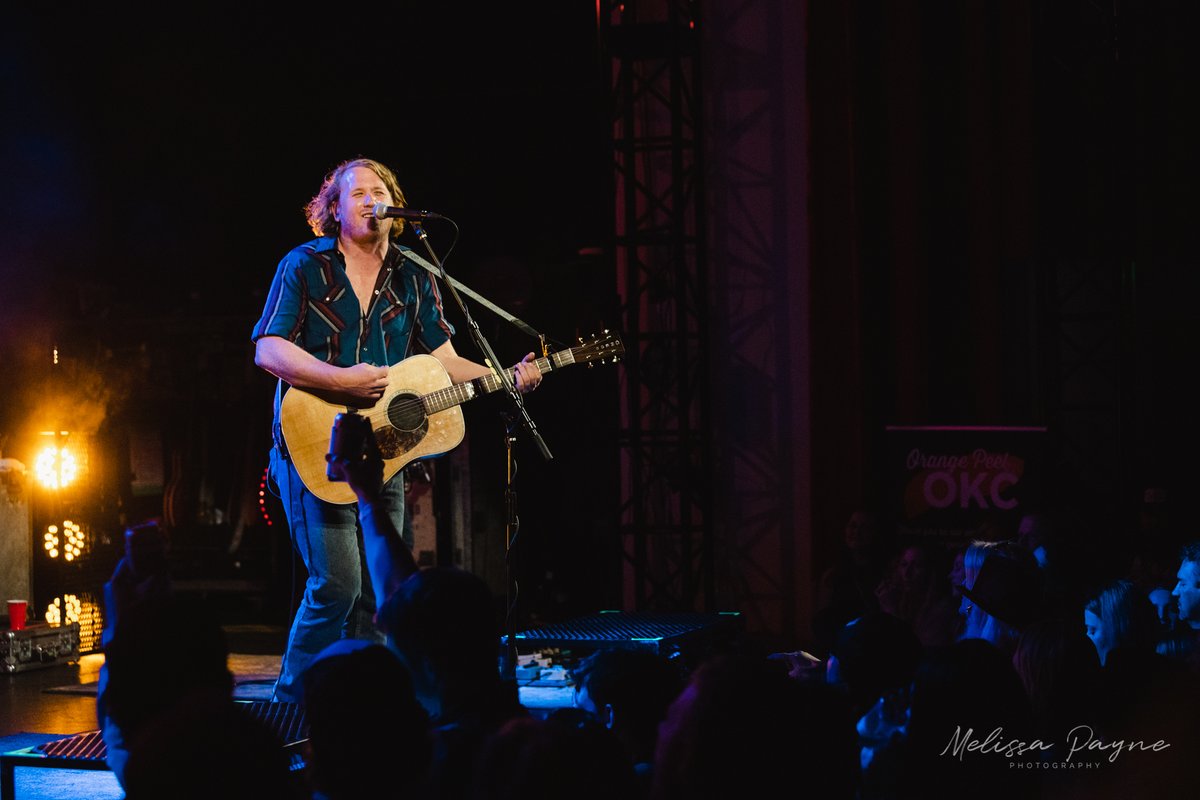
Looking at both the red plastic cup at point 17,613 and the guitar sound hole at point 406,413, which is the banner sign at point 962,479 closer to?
the guitar sound hole at point 406,413

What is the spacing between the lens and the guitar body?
4.41 meters

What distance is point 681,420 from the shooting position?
27.8ft

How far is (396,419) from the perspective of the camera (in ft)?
15.0

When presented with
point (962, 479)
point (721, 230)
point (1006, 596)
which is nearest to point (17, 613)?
point (721, 230)

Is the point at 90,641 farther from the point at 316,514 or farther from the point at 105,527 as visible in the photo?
the point at 316,514

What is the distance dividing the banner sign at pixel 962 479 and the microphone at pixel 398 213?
10.6ft

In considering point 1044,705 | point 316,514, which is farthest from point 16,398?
point 1044,705

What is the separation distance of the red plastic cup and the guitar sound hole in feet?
14.9

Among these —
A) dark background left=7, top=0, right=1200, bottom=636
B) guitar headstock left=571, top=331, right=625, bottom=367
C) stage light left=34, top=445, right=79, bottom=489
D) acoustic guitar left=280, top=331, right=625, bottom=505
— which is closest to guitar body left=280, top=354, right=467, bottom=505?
acoustic guitar left=280, top=331, right=625, bottom=505

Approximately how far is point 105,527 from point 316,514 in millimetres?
5774

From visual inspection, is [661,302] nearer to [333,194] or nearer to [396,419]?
[333,194]

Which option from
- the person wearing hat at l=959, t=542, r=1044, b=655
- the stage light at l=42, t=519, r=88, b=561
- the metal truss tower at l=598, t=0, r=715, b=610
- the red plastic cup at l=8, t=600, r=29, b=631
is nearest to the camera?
the person wearing hat at l=959, t=542, r=1044, b=655

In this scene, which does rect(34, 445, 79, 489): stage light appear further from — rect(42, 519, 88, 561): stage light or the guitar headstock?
the guitar headstock

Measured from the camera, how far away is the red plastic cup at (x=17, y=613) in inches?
312
